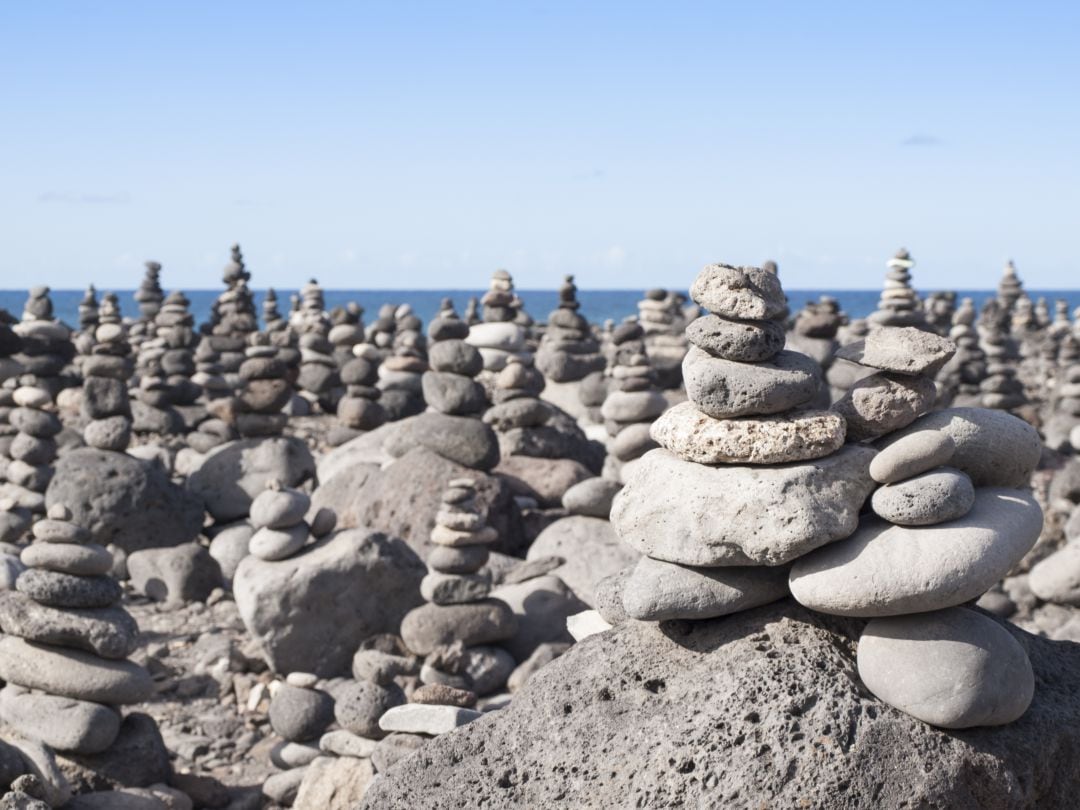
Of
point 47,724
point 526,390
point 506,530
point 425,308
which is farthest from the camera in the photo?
point 425,308

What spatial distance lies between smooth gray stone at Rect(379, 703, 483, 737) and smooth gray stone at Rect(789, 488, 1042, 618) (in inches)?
93.7

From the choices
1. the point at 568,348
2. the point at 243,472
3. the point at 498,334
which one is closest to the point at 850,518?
the point at 243,472

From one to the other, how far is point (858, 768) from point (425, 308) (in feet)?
300

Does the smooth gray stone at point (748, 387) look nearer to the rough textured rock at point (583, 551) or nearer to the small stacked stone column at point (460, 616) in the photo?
the small stacked stone column at point (460, 616)

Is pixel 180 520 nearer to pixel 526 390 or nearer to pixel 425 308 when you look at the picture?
pixel 526 390

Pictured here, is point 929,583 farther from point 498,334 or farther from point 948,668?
point 498,334

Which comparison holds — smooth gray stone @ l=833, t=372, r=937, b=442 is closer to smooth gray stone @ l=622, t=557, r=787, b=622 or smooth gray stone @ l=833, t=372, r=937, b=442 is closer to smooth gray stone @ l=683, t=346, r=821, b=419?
smooth gray stone @ l=683, t=346, r=821, b=419

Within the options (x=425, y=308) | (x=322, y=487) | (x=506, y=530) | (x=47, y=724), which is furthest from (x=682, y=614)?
(x=425, y=308)

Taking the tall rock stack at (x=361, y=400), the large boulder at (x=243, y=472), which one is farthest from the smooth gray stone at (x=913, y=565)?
the tall rock stack at (x=361, y=400)

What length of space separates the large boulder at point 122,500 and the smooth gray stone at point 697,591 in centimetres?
754

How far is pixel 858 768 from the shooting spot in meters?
4.18

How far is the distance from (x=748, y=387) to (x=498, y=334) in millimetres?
10687

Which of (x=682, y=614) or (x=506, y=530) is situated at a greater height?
(x=682, y=614)

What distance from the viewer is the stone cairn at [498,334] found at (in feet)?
50.2
